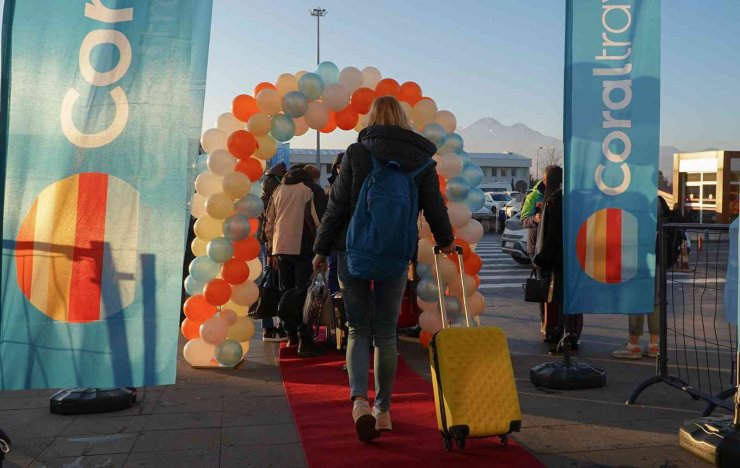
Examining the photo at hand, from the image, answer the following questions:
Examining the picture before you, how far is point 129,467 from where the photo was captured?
4.04 m

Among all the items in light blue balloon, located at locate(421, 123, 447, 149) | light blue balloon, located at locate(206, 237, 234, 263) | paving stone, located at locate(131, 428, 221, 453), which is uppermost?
light blue balloon, located at locate(421, 123, 447, 149)

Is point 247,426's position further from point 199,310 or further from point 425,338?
point 425,338

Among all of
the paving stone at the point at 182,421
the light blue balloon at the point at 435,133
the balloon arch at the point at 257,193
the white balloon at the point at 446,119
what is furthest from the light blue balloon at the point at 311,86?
the paving stone at the point at 182,421

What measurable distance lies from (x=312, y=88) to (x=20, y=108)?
349 centimetres

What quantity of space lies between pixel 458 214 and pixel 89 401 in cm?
374

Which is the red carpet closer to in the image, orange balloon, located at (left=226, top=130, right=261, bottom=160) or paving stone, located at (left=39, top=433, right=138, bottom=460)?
paving stone, located at (left=39, top=433, right=138, bottom=460)

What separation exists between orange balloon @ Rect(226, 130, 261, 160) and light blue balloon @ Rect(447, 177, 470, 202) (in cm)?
198

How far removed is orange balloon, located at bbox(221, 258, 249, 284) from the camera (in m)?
6.70

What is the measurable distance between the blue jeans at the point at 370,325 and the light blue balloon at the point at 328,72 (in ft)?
10.1

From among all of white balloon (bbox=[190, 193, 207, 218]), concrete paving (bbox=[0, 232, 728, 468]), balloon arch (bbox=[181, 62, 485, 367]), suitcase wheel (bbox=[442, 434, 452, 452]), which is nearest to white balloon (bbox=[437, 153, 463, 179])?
balloon arch (bbox=[181, 62, 485, 367])

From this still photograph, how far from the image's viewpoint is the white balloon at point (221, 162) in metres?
6.68

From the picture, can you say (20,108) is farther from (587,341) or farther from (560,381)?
(587,341)

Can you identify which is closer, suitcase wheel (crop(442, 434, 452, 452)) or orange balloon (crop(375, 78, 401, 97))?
suitcase wheel (crop(442, 434, 452, 452))

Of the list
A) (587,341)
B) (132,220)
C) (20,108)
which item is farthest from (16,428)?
(587,341)
